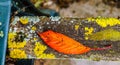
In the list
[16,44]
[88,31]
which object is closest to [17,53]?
[16,44]

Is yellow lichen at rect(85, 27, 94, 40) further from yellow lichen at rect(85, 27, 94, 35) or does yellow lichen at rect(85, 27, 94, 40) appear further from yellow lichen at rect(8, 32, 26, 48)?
yellow lichen at rect(8, 32, 26, 48)

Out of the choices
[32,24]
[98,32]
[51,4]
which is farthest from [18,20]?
[51,4]

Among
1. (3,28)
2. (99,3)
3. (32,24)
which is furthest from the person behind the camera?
(99,3)

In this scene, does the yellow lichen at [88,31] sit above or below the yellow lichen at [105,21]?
below

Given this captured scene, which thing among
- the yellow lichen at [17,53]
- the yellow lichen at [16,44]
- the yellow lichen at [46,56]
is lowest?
the yellow lichen at [46,56]

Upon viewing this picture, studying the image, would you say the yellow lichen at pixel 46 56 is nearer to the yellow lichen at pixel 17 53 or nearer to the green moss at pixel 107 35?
the yellow lichen at pixel 17 53

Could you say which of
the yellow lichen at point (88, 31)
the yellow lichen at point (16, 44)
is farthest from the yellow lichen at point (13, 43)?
the yellow lichen at point (88, 31)

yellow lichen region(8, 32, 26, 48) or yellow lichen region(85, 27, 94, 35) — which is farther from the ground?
yellow lichen region(85, 27, 94, 35)

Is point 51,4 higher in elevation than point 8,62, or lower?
higher

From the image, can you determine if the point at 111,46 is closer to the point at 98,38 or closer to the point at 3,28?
the point at 98,38

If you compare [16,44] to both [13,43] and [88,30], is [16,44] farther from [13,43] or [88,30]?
[88,30]

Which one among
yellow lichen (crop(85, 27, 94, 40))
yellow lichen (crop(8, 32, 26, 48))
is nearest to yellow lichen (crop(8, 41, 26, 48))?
yellow lichen (crop(8, 32, 26, 48))
